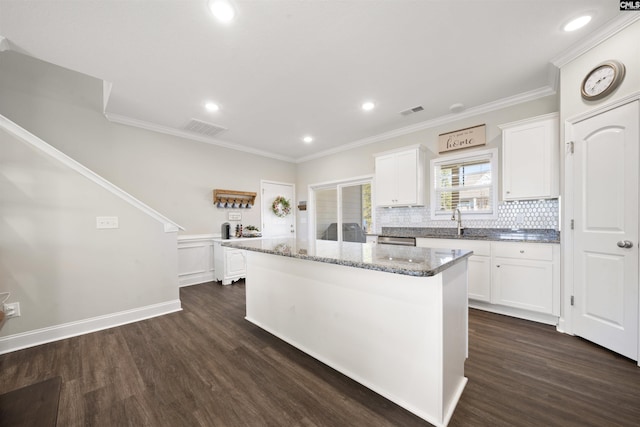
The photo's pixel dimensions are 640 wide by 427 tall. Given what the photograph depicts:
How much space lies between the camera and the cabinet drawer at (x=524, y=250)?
2658 millimetres

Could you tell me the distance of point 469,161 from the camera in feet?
12.2

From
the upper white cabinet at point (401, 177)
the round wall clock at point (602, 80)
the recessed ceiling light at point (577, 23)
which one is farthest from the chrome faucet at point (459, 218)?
the recessed ceiling light at point (577, 23)

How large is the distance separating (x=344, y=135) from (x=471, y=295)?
329 cm

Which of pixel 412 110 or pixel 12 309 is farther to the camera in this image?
pixel 412 110

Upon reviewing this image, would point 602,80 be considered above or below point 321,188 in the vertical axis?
above

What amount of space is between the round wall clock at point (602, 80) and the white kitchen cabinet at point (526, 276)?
148 centimetres

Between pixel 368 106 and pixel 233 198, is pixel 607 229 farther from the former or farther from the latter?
pixel 233 198

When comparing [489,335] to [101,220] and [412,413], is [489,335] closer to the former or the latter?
[412,413]

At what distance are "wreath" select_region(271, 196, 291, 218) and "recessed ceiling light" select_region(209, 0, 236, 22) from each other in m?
4.07

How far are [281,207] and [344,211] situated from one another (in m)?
1.53

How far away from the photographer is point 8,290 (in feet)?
7.50

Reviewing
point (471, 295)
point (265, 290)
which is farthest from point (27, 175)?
point (471, 295)

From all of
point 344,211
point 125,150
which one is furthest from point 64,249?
point 344,211

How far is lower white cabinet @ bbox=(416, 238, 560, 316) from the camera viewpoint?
2.63 meters
